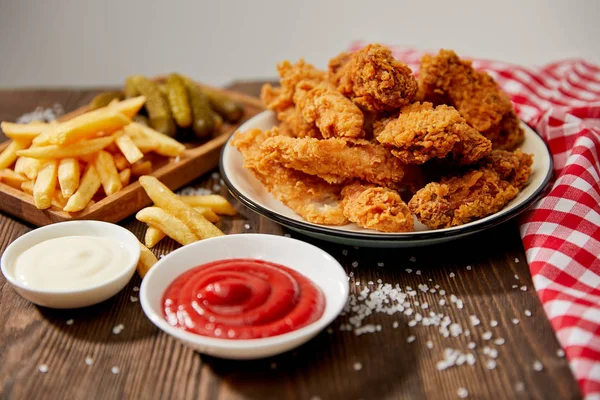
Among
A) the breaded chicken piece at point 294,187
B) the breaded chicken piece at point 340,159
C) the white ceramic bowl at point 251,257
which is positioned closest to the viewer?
the white ceramic bowl at point 251,257

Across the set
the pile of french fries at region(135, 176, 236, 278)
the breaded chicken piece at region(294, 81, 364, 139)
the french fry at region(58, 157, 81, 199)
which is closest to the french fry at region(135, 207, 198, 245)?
the pile of french fries at region(135, 176, 236, 278)

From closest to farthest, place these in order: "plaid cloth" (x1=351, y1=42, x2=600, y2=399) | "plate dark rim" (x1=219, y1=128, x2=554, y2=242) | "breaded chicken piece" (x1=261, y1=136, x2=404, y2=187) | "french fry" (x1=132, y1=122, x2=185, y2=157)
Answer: "plaid cloth" (x1=351, y1=42, x2=600, y2=399)
"plate dark rim" (x1=219, y1=128, x2=554, y2=242)
"breaded chicken piece" (x1=261, y1=136, x2=404, y2=187)
"french fry" (x1=132, y1=122, x2=185, y2=157)

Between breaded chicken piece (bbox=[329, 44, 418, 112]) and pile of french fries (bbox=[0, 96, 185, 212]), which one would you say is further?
pile of french fries (bbox=[0, 96, 185, 212])

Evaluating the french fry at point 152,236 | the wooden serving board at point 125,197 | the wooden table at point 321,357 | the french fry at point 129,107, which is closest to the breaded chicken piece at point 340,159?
the wooden table at point 321,357

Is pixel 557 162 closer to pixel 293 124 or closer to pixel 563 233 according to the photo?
pixel 563 233

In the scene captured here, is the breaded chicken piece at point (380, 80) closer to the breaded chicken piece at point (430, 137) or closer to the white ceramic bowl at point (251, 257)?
the breaded chicken piece at point (430, 137)

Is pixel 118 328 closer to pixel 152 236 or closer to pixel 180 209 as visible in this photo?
pixel 152 236

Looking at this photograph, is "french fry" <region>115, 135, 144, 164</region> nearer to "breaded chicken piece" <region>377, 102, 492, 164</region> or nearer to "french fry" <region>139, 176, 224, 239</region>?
"french fry" <region>139, 176, 224, 239</region>
